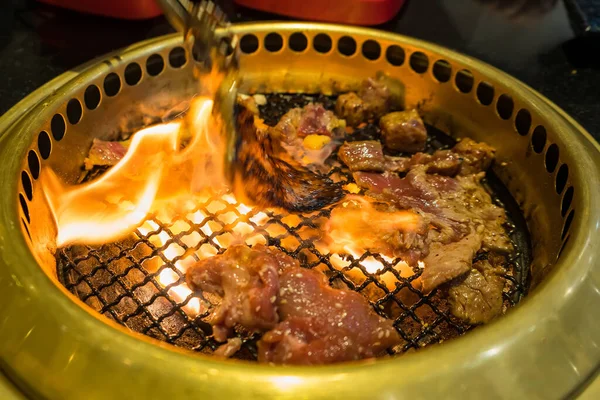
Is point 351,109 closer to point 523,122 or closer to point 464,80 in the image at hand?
point 464,80

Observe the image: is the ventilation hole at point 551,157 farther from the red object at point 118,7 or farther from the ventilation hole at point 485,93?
the red object at point 118,7

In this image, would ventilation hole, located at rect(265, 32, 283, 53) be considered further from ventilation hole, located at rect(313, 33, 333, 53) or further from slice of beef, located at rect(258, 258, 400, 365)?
slice of beef, located at rect(258, 258, 400, 365)

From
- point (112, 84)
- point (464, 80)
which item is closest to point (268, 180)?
point (112, 84)

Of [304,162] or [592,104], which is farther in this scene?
[592,104]

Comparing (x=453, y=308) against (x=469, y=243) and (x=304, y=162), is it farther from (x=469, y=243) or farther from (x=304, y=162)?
(x=304, y=162)

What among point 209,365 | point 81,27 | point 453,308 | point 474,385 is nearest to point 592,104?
point 453,308

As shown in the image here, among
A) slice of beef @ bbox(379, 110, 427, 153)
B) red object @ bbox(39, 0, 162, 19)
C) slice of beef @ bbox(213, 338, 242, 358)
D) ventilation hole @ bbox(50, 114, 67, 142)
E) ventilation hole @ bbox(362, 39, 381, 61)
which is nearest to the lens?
slice of beef @ bbox(213, 338, 242, 358)

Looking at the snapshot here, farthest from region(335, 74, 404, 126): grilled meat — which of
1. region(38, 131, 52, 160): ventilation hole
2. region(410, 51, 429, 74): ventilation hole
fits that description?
region(38, 131, 52, 160): ventilation hole
